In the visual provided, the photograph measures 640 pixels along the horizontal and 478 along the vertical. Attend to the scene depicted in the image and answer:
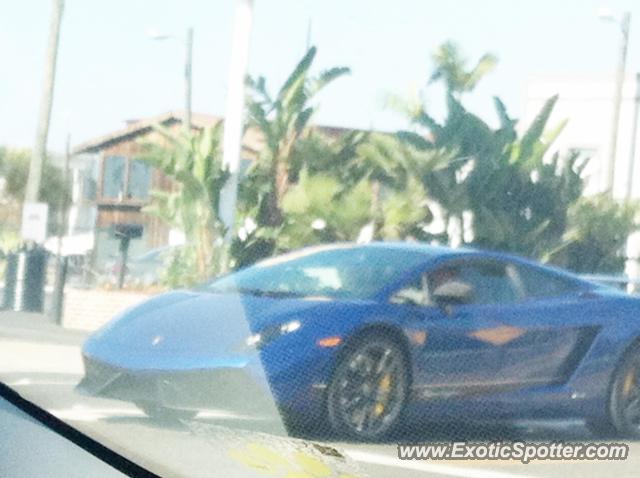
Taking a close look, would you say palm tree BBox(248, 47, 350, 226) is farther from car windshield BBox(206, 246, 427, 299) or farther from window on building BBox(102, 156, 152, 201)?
window on building BBox(102, 156, 152, 201)

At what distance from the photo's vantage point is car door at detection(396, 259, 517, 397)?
4.86 ft

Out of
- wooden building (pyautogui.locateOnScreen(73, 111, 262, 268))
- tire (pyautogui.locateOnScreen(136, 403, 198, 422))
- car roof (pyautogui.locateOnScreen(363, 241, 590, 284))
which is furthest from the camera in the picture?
tire (pyautogui.locateOnScreen(136, 403, 198, 422))

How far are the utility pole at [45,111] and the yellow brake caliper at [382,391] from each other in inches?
27.5

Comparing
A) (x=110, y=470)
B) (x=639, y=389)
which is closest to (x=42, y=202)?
(x=110, y=470)

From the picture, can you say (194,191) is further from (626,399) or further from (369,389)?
(626,399)

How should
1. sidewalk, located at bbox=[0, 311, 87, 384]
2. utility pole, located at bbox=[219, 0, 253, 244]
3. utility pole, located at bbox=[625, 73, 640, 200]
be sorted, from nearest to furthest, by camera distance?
1. utility pole, located at bbox=[625, 73, 640, 200]
2. utility pole, located at bbox=[219, 0, 253, 244]
3. sidewalk, located at bbox=[0, 311, 87, 384]

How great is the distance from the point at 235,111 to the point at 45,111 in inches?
17.9

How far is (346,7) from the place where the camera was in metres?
1.51

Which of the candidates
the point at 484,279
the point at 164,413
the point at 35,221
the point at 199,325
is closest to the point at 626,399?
the point at 484,279

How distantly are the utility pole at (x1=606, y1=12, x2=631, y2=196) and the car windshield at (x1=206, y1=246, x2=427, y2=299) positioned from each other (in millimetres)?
258

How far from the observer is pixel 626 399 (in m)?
1.50

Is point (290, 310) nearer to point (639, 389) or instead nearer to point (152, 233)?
point (152, 233)

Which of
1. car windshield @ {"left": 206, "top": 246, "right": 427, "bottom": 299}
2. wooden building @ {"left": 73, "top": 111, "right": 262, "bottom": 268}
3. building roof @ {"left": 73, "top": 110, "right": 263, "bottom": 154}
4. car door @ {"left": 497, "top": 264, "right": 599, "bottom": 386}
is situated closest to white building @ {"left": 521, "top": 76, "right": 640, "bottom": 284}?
car door @ {"left": 497, "top": 264, "right": 599, "bottom": 386}

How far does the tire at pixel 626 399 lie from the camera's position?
1489 mm
